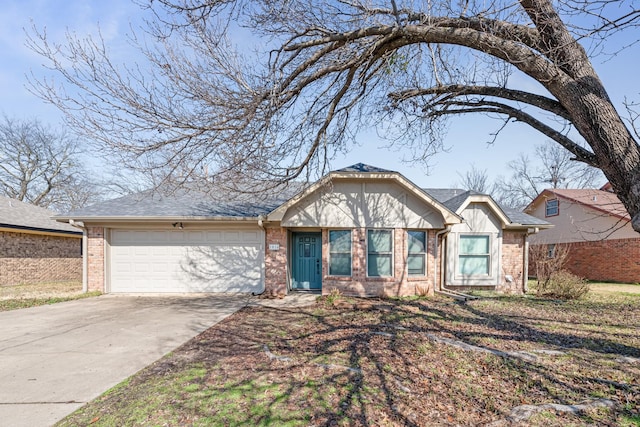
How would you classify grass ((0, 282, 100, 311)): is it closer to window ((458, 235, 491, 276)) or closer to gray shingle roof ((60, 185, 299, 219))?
gray shingle roof ((60, 185, 299, 219))

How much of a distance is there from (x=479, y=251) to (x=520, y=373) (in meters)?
A: 8.23

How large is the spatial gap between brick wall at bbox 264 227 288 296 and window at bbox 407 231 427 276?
4226mm

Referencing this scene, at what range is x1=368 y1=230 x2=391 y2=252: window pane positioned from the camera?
10562 mm

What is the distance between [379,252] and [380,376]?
645cm

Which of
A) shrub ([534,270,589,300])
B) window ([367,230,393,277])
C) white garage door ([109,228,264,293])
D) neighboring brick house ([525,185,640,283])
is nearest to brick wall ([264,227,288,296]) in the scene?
white garage door ([109,228,264,293])

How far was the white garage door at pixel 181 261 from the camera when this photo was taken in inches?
438

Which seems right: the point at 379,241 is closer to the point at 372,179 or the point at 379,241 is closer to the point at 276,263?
the point at 372,179

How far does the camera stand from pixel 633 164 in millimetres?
3434

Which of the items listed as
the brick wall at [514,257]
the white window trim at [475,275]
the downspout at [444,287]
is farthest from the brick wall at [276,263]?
the brick wall at [514,257]

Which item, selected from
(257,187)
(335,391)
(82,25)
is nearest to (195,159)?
(257,187)

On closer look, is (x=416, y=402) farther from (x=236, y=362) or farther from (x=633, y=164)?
(x=633, y=164)

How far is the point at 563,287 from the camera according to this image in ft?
34.7

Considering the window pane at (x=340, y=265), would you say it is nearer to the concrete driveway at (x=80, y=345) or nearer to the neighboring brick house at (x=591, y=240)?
the concrete driveway at (x=80, y=345)

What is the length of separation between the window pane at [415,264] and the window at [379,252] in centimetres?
70
